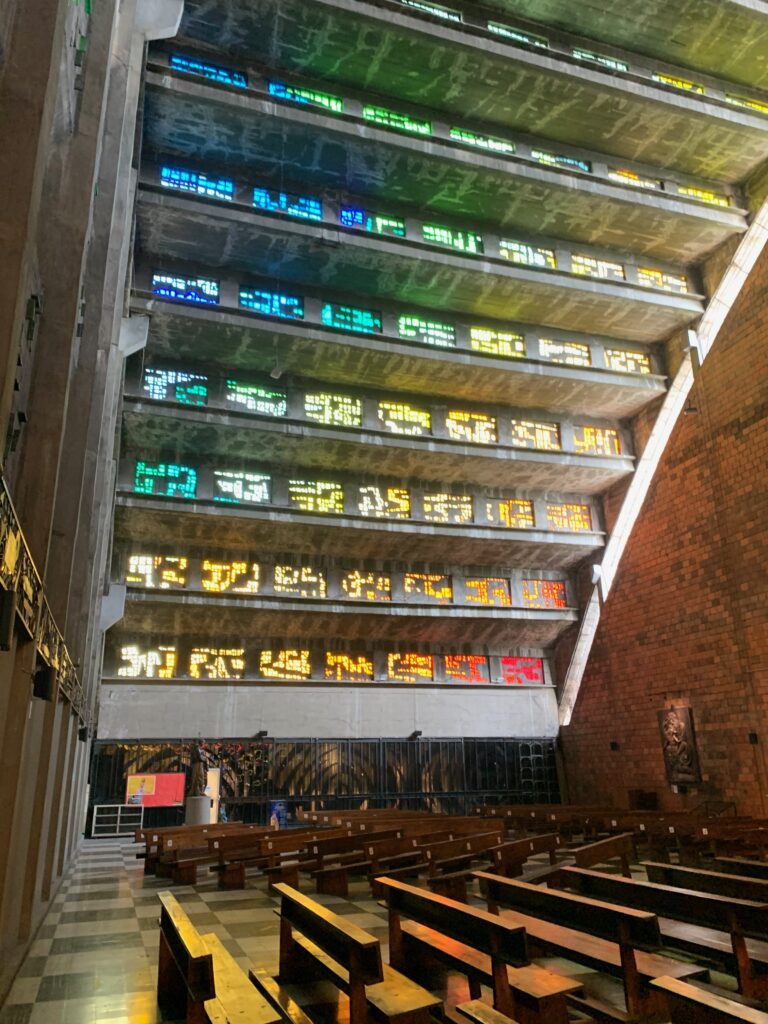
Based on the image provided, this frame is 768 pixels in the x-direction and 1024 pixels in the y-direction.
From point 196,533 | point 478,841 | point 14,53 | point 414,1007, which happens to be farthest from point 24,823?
point 196,533

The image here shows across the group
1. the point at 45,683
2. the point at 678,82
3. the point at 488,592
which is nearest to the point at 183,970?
the point at 45,683

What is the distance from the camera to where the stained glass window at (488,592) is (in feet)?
68.0

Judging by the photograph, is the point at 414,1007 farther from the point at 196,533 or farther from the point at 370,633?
the point at 370,633

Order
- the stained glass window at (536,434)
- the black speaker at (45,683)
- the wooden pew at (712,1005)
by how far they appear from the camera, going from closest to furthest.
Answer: the wooden pew at (712,1005)
the black speaker at (45,683)
the stained glass window at (536,434)

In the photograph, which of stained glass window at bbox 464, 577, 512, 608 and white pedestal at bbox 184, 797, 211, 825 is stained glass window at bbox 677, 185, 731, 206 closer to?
stained glass window at bbox 464, 577, 512, 608

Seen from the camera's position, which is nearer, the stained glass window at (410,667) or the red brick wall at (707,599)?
the red brick wall at (707,599)

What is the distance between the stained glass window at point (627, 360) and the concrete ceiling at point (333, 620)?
7.34 metres

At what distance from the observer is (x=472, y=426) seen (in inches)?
782

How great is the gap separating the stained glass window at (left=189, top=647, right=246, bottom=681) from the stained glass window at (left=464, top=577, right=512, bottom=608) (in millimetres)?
6777

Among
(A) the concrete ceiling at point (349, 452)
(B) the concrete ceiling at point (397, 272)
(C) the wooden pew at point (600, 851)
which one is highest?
(B) the concrete ceiling at point (397, 272)

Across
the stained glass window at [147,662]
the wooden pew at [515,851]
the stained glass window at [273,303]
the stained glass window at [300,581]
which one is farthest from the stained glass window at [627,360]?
the wooden pew at [515,851]

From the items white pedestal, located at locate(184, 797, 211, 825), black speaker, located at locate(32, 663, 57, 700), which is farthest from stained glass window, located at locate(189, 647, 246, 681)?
black speaker, located at locate(32, 663, 57, 700)

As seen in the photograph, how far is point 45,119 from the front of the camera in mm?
3447

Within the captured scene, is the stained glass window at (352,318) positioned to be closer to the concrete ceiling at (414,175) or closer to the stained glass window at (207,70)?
the concrete ceiling at (414,175)
